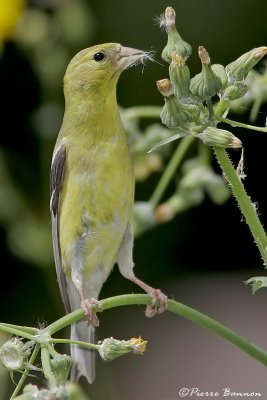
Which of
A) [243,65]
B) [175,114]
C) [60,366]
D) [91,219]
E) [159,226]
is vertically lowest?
[60,366]

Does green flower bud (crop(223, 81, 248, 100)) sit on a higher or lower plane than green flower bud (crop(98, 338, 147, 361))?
higher

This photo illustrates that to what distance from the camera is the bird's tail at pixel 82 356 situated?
2891 mm

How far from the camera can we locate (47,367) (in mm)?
1814

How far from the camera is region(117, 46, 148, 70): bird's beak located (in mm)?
2534

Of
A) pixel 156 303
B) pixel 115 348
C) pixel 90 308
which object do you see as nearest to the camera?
pixel 115 348

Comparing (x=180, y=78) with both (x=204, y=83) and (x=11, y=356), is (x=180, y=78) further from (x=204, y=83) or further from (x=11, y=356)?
(x=11, y=356)

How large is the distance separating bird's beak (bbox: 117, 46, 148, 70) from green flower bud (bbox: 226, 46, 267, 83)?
21.9 inches

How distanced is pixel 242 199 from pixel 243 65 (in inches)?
10.8

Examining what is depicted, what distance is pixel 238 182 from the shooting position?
73.8 inches

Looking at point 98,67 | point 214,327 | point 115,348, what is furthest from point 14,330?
point 98,67

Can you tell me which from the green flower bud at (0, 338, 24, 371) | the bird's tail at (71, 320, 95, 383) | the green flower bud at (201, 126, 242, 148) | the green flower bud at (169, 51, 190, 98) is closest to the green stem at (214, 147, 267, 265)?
the green flower bud at (201, 126, 242, 148)

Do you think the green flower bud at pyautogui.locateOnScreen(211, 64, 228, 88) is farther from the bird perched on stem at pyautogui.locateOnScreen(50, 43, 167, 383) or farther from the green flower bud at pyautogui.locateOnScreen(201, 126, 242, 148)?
the bird perched on stem at pyautogui.locateOnScreen(50, 43, 167, 383)

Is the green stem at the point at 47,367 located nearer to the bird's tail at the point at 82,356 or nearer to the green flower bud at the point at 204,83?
the green flower bud at the point at 204,83

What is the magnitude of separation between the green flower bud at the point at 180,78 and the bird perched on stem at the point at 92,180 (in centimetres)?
78
